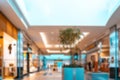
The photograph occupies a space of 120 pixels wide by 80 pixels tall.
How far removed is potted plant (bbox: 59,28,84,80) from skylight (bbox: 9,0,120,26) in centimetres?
545

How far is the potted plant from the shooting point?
433 inches

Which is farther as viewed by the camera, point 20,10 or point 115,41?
point 115,41

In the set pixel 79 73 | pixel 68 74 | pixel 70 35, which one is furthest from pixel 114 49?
pixel 68 74

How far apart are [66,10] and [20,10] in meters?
4.13

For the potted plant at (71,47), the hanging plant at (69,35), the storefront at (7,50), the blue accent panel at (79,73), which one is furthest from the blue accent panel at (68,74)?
the storefront at (7,50)

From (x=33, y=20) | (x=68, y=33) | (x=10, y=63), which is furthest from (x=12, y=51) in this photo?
(x=68, y=33)

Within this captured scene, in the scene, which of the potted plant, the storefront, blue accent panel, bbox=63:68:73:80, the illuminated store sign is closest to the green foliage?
the potted plant

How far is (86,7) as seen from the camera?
1708 centimetres

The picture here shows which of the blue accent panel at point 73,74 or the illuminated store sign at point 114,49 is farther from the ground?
the illuminated store sign at point 114,49

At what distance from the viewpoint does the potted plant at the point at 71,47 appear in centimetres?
1101

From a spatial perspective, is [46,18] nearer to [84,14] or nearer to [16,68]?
[84,14]

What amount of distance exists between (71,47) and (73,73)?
55.5 inches

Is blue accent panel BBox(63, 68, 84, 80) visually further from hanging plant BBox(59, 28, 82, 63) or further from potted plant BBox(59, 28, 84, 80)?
hanging plant BBox(59, 28, 82, 63)

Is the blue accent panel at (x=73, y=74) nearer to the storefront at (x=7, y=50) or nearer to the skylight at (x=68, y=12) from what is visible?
the storefront at (x=7, y=50)
